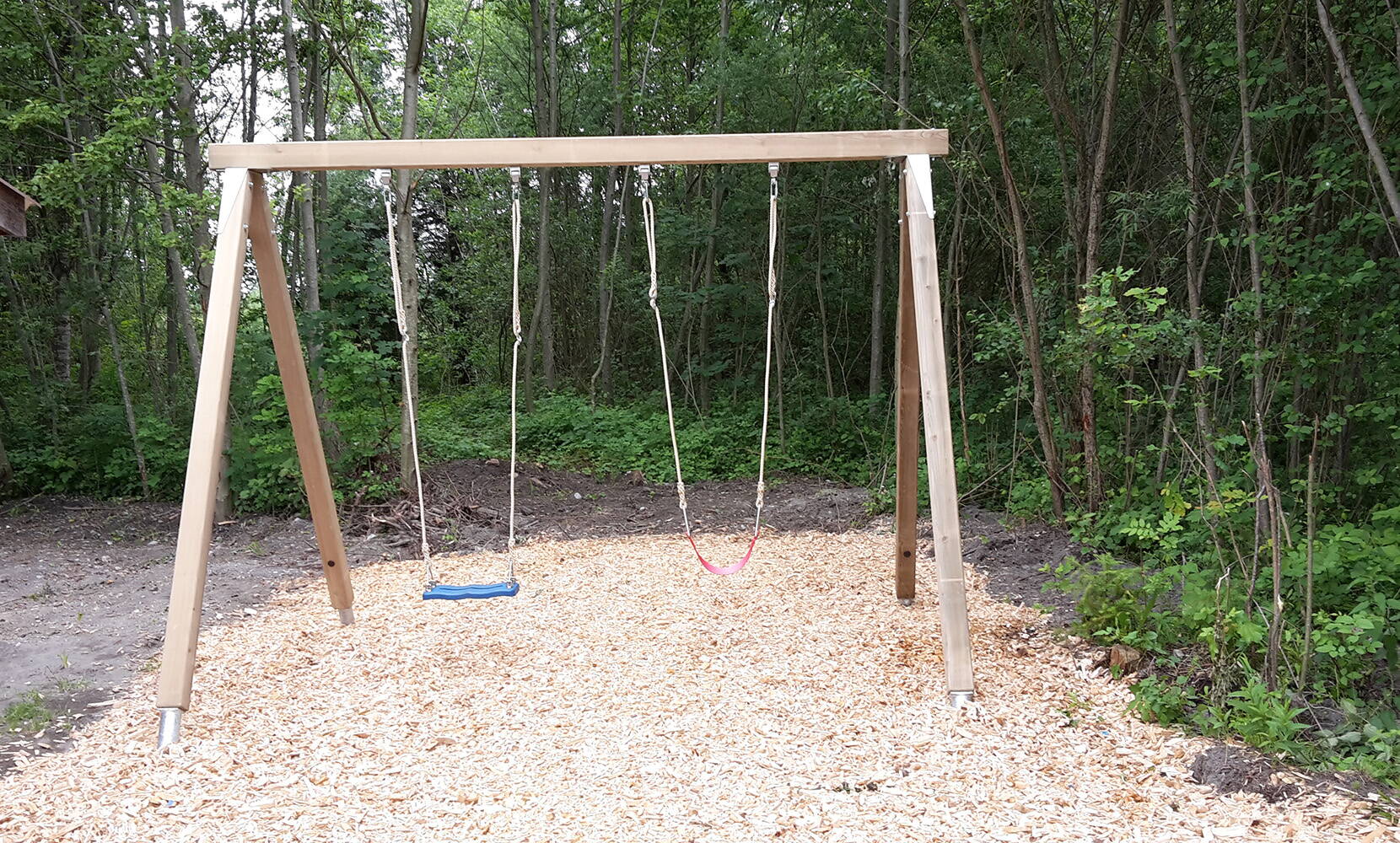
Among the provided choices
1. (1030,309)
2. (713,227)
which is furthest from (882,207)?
(1030,309)

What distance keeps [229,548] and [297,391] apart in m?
2.93

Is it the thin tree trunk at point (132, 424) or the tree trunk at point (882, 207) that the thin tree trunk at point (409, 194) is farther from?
the tree trunk at point (882, 207)

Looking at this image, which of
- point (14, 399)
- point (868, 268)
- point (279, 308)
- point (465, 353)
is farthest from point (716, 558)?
point (465, 353)

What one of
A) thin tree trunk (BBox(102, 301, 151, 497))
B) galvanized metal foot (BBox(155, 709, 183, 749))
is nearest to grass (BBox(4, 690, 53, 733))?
galvanized metal foot (BBox(155, 709, 183, 749))

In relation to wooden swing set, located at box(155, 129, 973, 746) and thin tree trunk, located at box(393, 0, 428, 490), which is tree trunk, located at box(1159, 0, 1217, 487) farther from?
thin tree trunk, located at box(393, 0, 428, 490)

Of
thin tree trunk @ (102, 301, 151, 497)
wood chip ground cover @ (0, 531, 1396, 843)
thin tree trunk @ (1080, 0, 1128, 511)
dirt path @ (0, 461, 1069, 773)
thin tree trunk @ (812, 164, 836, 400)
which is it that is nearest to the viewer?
wood chip ground cover @ (0, 531, 1396, 843)

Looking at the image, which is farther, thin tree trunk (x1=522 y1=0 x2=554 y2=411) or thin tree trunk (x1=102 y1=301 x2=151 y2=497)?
thin tree trunk (x1=522 y1=0 x2=554 y2=411)

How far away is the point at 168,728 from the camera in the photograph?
2.90m

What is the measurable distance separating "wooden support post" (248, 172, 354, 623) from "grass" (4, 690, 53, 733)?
46.0 inches

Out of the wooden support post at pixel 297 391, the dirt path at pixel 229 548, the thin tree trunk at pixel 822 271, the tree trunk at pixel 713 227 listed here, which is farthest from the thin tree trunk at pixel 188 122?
the thin tree trunk at pixel 822 271

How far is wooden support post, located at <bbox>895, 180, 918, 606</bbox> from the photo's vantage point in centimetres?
377

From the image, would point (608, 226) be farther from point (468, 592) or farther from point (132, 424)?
point (468, 592)

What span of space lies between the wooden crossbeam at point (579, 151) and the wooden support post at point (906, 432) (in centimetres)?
36

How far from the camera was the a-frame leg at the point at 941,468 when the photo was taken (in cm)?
304
